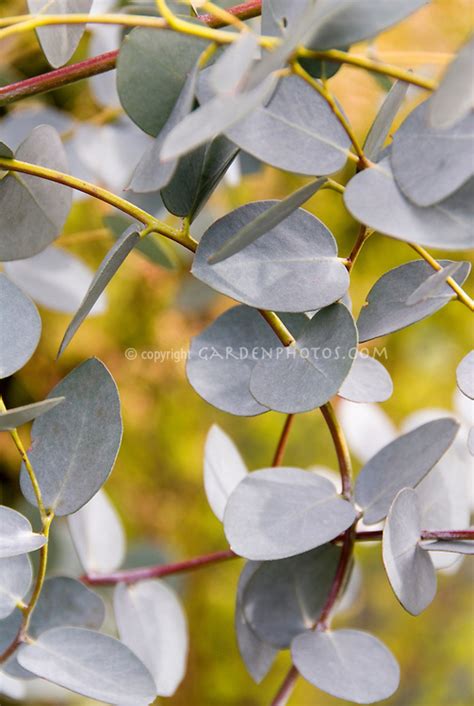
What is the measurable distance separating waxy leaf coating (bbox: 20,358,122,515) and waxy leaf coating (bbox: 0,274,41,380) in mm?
13

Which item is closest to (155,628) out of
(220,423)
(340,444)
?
(340,444)

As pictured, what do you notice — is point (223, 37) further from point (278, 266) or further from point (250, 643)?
point (250, 643)

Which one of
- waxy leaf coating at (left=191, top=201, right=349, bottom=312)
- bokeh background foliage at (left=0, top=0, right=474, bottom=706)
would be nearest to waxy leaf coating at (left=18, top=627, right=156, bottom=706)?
waxy leaf coating at (left=191, top=201, right=349, bottom=312)

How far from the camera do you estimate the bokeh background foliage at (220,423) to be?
29.8 inches

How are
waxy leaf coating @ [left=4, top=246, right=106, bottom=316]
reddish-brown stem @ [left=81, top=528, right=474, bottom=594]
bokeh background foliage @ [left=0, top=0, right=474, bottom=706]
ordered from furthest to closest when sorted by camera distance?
bokeh background foliage @ [left=0, top=0, right=474, bottom=706], waxy leaf coating @ [left=4, top=246, right=106, bottom=316], reddish-brown stem @ [left=81, top=528, right=474, bottom=594]

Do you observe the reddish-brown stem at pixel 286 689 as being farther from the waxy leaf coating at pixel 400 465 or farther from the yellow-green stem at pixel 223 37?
the yellow-green stem at pixel 223 37

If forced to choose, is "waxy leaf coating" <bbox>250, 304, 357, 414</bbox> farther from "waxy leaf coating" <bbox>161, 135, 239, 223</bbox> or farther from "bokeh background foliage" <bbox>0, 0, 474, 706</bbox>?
"bokeh background foliage" <bbox>0, 0, 474, 706</bbox>

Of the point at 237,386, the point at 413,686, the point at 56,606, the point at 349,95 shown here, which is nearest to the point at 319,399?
the point at 237,386

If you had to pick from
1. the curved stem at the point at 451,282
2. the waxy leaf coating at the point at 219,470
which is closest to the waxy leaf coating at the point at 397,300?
the curved stem at the point at 451,282

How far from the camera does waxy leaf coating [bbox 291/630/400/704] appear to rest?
22 cm

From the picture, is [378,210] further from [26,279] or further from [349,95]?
[349,95]

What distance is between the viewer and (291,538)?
204mm

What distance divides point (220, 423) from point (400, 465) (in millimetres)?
608

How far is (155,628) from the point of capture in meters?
0.29
